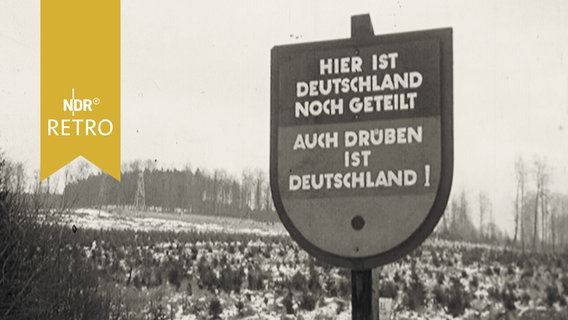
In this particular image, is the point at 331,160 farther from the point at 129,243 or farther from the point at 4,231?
the point at 129,243

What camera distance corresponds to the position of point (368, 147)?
411 centimetres

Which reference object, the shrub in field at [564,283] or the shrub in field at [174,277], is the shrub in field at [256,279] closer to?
the shrub in field at [174,277]

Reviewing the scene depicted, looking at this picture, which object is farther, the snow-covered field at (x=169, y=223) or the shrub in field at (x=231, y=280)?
the snow-covered field at (x=169, y=223)

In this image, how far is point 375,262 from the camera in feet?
13.3

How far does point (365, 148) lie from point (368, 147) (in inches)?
0.7

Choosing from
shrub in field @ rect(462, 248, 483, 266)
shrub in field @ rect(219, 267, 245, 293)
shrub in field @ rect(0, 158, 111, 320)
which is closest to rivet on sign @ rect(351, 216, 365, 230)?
shrub in field @ rect(0, 158, 111, 320)

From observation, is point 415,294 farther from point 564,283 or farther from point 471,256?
point 471,256

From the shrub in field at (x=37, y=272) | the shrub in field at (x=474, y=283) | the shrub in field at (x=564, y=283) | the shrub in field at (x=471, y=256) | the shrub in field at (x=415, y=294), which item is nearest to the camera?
the shrub in field at (x=37, y=272)

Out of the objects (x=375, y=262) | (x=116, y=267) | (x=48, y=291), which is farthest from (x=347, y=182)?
(x=116, y=267)

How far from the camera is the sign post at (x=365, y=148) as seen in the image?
13.3 feet

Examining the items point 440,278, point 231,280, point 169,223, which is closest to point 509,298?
point 440,278

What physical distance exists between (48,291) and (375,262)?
9889 millimetres

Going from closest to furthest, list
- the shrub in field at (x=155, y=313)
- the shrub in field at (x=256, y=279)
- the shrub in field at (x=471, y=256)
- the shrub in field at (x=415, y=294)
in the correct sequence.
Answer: the shrub in field at (x=155, y=313)
the shrub in field at (x=415, y=294)
the shrub in field at (x=256, y=279)
the shrub in field at (x=471, y=256)

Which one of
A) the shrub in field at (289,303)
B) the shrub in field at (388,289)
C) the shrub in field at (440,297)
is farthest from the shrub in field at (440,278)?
the shrub in field at (289,303)
